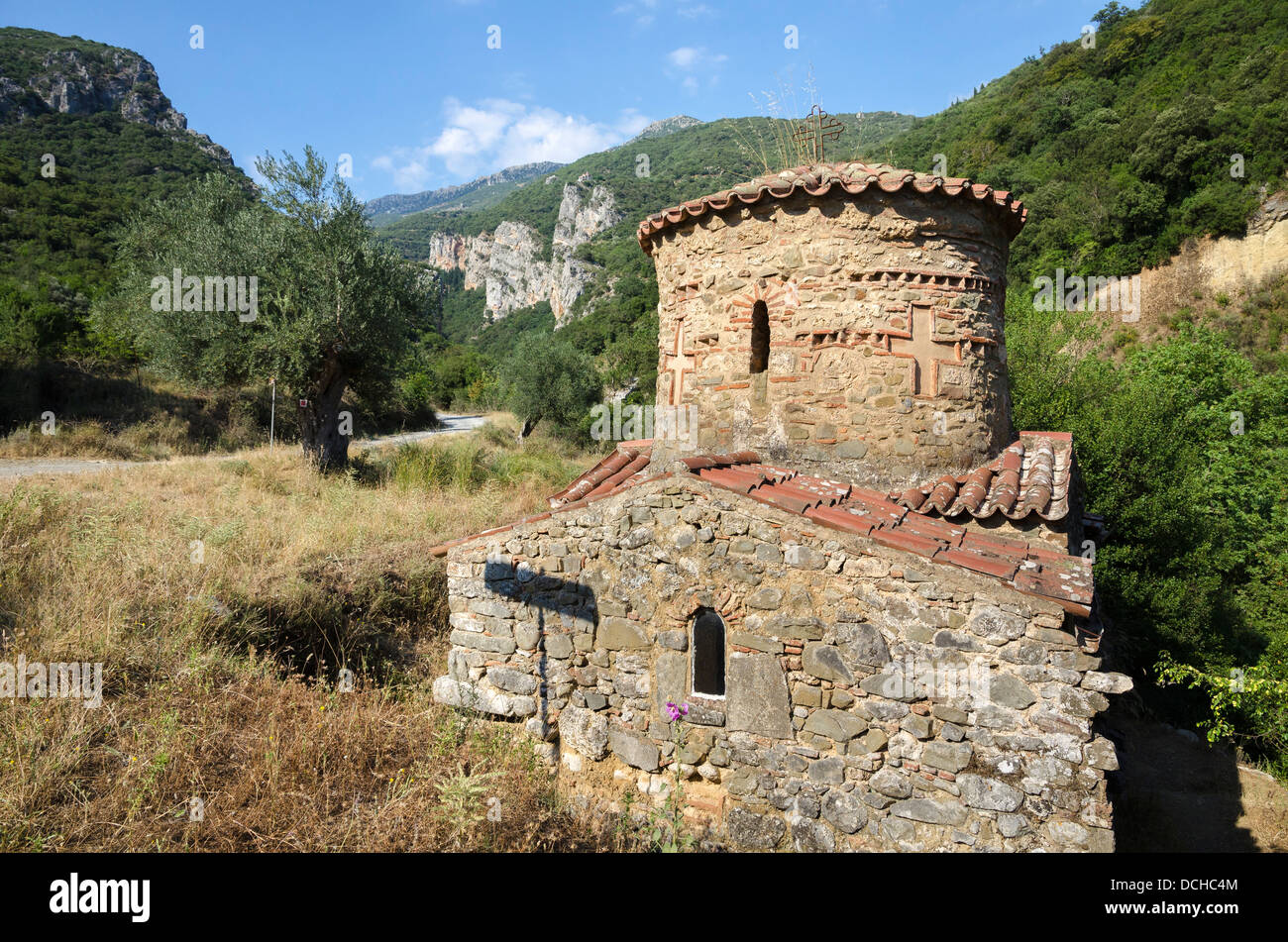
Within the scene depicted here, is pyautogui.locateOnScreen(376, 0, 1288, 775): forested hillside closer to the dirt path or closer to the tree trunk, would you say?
the dirt path

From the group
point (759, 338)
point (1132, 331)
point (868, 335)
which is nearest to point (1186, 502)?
point (868, 335)

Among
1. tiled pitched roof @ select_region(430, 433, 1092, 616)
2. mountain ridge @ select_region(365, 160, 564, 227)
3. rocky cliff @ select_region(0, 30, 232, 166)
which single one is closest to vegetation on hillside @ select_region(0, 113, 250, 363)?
rocky cliff @ select_region(0, 30, 232, 166)

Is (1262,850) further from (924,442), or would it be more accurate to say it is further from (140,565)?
(140,565)

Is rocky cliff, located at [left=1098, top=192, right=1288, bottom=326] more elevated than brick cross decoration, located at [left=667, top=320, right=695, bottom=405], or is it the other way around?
rocky cliff, located at [left=1098, top=192, right=1288, bottom=326]

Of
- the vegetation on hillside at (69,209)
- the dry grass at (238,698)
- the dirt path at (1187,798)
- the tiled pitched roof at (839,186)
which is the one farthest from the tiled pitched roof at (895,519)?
the vegetation on hillside at (69,209)

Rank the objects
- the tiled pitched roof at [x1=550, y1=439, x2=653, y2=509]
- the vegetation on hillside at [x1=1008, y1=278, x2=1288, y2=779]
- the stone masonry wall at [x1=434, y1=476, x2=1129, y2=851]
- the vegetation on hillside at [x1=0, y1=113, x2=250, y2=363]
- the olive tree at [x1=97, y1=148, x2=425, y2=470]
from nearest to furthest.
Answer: the stone masonry wall at [x1=434, y1=476, x2=1129, y2=851] → the tiled pitched roof at [x1=550, y1=439, x2=653, y2=509] → the vegetation on hillside at [x1=1008, y1=278, x2=1288, y2=779] → the olive tree at [x1=97, y1=148, x2=425, y2=470] → the vegetation on hillside at [x1=0, y1=113, x2=250, y2=363]

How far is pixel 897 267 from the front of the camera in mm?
5812

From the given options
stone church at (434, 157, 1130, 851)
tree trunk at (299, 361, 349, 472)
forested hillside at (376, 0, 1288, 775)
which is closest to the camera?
stone church at (434, 157, 1130, 851)

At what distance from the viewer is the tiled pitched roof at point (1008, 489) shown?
16.0ft

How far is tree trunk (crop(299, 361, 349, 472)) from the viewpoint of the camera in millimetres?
14531

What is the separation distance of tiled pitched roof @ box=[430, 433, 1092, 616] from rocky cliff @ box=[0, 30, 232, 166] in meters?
49.3

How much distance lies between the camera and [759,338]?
249 inches

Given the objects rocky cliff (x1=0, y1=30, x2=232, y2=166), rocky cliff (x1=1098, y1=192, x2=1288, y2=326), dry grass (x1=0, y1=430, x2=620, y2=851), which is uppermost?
rocky cliff (x1=0, y1=30, x2=232, y2=166)

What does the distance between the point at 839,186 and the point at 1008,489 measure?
317cm
